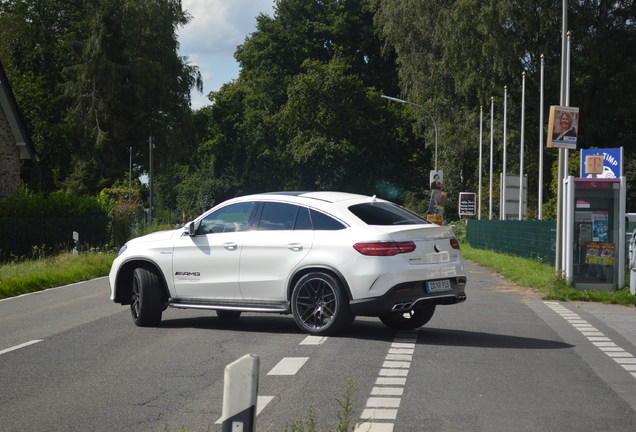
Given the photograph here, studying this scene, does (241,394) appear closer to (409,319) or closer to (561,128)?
(409,319)

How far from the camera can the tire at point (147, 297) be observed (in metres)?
12.9

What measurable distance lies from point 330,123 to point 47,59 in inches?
840

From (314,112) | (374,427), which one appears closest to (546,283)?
(374,427)

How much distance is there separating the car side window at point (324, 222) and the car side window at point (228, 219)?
95 centimetres

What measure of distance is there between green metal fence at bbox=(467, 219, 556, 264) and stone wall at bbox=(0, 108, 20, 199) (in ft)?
62.8

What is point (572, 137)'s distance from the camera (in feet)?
67.5

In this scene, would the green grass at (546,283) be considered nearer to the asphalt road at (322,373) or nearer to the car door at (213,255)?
the asphalt road at (322,373)

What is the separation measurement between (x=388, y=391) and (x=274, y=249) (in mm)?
4201

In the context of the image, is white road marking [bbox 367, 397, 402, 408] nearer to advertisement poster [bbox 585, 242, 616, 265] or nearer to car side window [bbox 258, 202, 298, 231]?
car side window [bbox 258, 202, 298, 231]

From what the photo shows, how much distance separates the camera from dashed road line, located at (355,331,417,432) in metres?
6.82

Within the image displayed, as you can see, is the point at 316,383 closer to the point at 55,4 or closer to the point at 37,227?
the point at 37,227

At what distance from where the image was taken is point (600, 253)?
19.6 meters

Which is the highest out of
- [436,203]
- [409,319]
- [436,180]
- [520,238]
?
[436,180]

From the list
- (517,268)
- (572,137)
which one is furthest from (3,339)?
(517,268)
